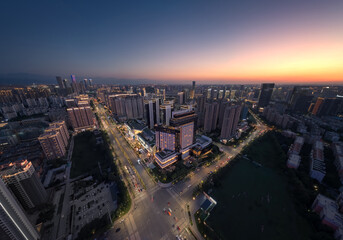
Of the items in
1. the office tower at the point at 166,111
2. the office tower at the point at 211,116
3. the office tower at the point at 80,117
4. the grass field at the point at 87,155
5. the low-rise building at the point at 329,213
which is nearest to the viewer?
the low-rise building at the point at 329,213

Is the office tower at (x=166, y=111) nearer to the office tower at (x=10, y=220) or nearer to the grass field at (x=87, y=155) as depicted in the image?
the grass field at (x=87, y=155)

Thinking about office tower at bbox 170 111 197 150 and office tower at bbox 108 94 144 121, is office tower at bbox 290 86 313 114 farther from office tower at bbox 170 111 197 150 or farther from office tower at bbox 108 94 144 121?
office tower at bbox 108 94 144 121

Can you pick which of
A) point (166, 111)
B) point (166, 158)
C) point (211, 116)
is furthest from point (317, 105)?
point (166, 158)

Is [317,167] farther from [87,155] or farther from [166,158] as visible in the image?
[87,155]

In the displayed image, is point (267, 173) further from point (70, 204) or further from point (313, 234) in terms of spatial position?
point (70, 204)

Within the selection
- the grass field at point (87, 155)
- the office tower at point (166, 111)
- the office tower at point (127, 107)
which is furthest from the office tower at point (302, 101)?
the grass field at point (87, 155)
